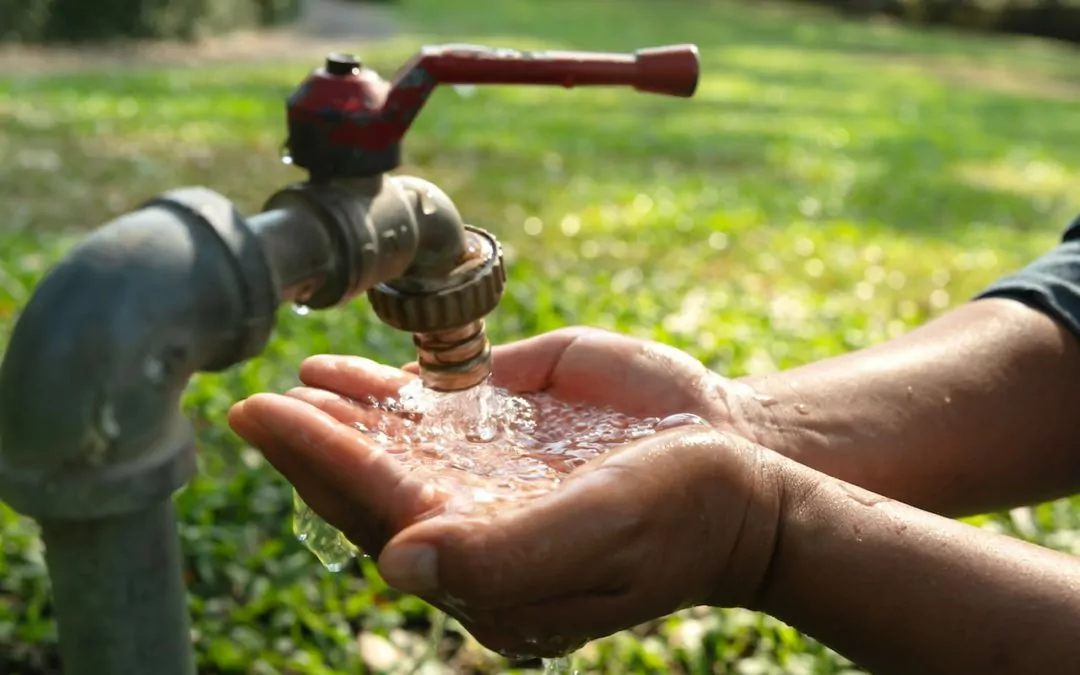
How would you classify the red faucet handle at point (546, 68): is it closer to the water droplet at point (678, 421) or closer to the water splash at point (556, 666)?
the water droplet at point (678, 421)

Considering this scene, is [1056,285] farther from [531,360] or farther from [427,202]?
[427,202]

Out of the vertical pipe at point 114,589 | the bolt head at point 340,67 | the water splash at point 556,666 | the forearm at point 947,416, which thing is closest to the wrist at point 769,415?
the forearm at point 947,416

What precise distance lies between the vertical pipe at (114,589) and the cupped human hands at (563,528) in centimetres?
23

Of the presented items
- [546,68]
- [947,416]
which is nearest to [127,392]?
[546,68]

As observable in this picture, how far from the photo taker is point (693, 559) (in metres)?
1.26

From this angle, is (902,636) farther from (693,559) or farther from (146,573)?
(146,573)

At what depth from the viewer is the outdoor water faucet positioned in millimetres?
814

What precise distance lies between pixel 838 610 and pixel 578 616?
320 mm

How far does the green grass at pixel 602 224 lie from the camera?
2.13 meters

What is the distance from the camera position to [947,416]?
5.72 feet

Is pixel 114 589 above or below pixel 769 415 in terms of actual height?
above

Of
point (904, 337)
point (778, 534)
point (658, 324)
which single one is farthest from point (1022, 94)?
point (778, 534)

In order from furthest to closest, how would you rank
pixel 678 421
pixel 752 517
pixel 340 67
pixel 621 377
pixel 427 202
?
pixel 621 377, pixel 678 421, pixel 752 517, pixel 427 202, pixel 340 67

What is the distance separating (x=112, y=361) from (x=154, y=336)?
0.04 metres
